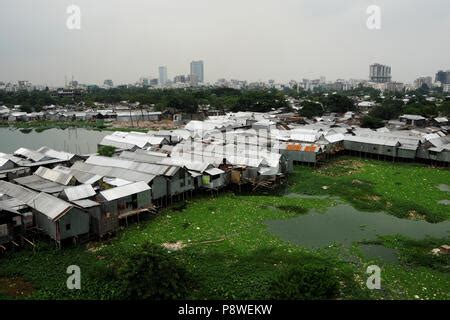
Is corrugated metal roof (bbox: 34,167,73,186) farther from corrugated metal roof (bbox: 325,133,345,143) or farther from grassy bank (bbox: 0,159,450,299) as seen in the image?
corrugated metal roof (bbox: 325,133,345,143)

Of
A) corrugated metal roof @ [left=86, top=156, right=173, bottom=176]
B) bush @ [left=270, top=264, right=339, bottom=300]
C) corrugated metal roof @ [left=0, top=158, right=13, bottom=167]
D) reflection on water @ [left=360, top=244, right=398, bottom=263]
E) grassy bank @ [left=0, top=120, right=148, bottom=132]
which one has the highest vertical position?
grassy bank @ [left=0, top=120, right=148, bottom=132]

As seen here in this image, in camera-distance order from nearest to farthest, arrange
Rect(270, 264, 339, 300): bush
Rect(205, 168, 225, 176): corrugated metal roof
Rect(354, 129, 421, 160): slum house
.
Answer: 1. Rect(270, 264, 339, 300): bush
2. Rect(205, 168, 225, 176): corrugated metal roof
3. Rect(354, 129, 421, 160): slum house

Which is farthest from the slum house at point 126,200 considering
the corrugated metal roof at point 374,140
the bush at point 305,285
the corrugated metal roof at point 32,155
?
the corrugated metal roof at point 374,140

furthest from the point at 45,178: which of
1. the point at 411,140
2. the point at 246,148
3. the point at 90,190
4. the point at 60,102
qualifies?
the point at 60,102

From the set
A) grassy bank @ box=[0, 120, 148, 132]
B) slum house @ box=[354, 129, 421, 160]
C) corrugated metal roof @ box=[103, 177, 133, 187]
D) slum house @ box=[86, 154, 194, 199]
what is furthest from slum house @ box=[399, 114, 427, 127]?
corrugated metal roof @ box=[103, 177, 133, 187]

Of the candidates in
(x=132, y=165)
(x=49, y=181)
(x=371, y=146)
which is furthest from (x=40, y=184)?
(x=371, y=146)

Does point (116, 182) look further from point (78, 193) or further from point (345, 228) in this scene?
point (345, 228)

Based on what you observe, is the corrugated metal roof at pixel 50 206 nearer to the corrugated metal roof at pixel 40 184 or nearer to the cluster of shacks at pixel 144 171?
the cluster of shacks at pixel 144 171
